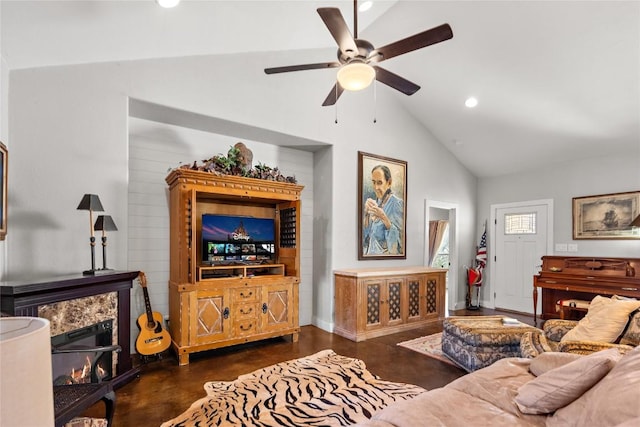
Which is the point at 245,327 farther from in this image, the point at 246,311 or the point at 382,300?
the point at 382,300

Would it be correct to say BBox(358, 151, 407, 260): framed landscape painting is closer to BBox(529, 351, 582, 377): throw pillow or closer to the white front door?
the white front door

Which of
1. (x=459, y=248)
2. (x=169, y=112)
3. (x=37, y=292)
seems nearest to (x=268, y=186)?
(x=169, y=112)

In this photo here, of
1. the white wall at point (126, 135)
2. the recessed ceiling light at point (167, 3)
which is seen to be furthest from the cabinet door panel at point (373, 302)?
the recessed ceiling light at point (167, 3)

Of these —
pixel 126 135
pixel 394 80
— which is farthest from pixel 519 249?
pixel 126 135

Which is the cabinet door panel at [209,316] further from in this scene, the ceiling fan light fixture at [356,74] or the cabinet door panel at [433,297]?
the cabinet door panel at [433,297]

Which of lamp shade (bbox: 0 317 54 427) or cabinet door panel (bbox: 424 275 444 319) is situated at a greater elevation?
lamp shade (bbox: 0 317 54 427)

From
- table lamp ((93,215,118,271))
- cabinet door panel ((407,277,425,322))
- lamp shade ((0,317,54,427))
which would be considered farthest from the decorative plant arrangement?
lamp shade ((0,317,54,427))

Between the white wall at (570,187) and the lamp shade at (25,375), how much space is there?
261 inches

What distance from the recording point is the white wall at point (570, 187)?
16.3 ft

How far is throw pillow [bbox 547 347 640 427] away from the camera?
49.0 inches

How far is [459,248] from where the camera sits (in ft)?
21.5

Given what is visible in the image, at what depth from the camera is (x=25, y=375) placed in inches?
24.0

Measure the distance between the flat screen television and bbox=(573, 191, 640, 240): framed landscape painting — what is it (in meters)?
5.04

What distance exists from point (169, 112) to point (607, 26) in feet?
15.5
